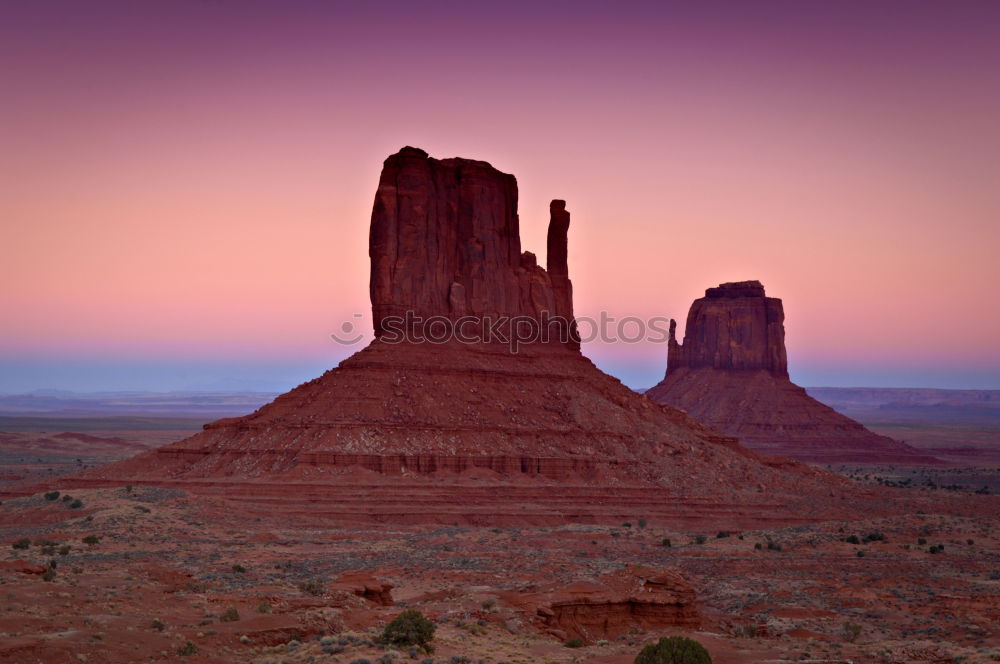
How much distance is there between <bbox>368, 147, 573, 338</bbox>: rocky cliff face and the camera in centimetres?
7975

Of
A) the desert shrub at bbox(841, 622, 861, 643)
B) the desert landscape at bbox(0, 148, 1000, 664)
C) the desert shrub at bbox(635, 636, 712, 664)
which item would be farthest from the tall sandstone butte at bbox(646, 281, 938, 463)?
the desert shrub at bbox(635, 636, 712, 664)

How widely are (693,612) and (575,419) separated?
4424 cm

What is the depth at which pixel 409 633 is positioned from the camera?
1011 inches

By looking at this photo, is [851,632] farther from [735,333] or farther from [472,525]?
[735,333]

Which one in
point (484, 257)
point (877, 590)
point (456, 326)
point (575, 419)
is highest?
point (484, 257)

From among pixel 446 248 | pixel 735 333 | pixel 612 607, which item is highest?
pixel 446 248

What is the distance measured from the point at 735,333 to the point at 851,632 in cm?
12846

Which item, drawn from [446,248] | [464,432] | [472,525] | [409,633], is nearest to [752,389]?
→ [446,248]

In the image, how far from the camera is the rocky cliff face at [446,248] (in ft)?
262

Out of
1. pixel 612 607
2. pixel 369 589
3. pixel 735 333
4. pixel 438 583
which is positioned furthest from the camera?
pixel 735 333

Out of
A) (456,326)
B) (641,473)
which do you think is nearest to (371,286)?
(456,326)

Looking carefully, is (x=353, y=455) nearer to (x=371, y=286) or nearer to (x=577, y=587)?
(x=371, y=286)

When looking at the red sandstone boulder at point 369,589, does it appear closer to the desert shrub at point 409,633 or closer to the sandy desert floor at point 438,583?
the sandy desert floor at point 438,583

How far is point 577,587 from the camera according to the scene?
111ft
